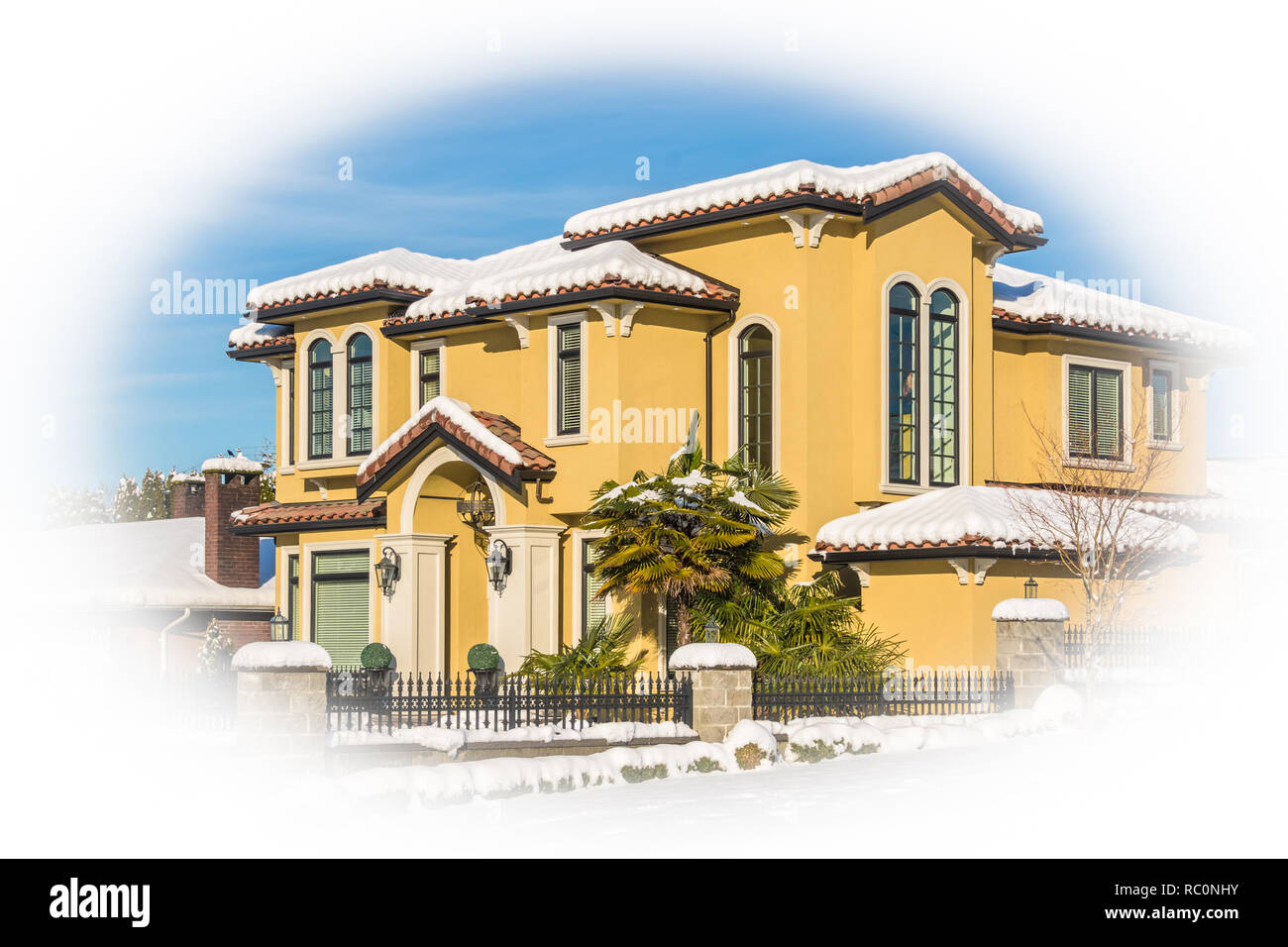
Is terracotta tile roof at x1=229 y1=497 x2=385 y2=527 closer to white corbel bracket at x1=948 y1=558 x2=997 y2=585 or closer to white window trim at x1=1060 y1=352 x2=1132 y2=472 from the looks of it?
white corbel bracket at x1=948 y1=558 x2=997 y2=585

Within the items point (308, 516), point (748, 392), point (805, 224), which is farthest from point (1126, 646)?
point (308, 516)

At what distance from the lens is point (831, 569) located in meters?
26.9

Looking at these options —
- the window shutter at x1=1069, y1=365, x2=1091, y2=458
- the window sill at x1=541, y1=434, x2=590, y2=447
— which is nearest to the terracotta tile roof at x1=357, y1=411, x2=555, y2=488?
the window sill at x1=541, y1=434, x2=590, y2=447

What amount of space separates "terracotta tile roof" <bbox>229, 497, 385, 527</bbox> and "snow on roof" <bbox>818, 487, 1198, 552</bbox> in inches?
358

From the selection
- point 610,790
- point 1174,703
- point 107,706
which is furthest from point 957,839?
point 107,706

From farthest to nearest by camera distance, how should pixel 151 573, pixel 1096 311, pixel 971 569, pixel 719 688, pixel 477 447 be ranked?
pixel 151 573 → pixel 1096 311 → pixel 477 447 → pixel 971 569 → pixel 719 688

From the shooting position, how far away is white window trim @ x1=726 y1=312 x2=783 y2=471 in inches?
1078

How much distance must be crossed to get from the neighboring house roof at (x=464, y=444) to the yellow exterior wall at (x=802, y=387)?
301 mm

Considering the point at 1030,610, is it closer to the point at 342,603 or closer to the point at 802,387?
the point at 802,387

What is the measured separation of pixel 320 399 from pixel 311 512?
233 centimetres

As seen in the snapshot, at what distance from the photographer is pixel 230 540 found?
42.0m

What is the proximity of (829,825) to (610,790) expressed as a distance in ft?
10.5

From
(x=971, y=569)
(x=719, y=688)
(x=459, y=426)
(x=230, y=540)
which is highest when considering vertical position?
(x=459, y=426)

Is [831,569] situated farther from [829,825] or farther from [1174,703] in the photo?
[829,825]
